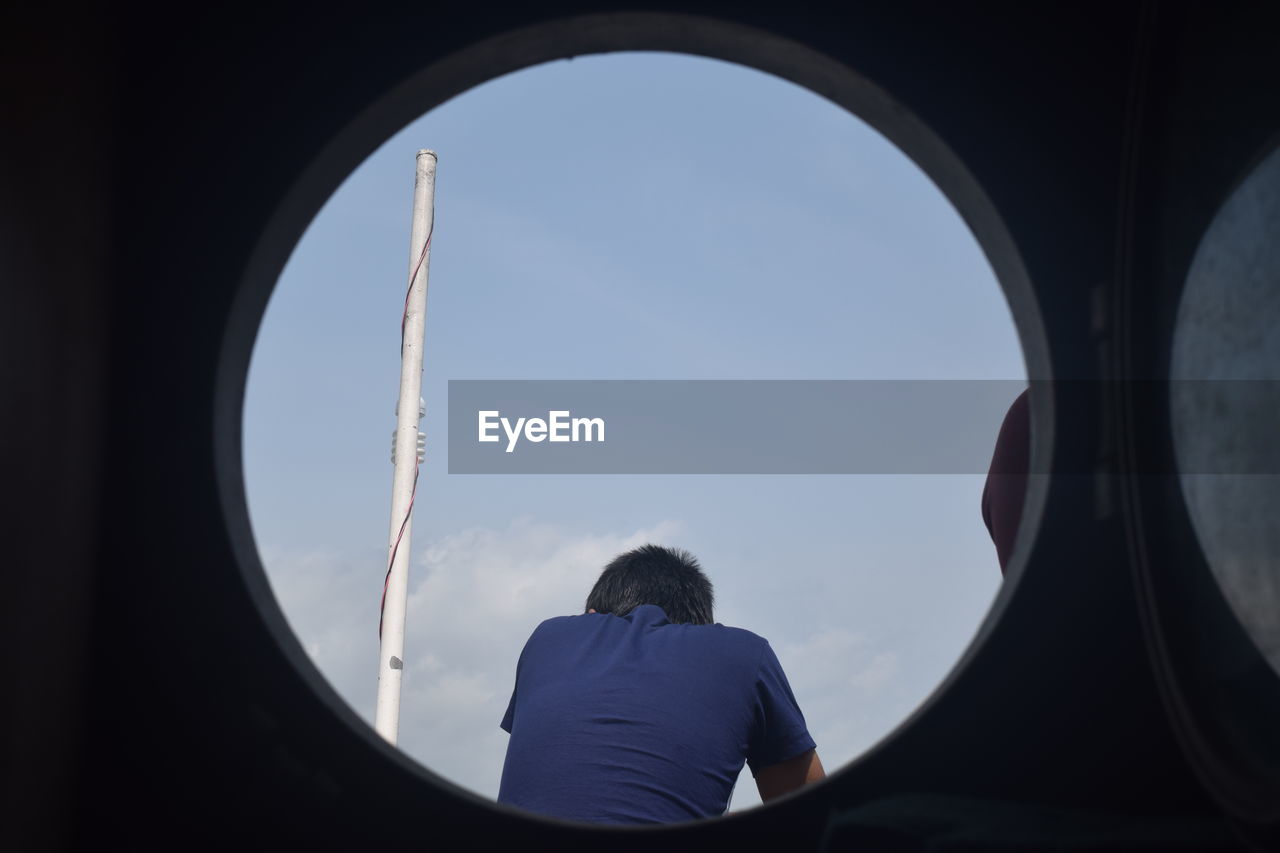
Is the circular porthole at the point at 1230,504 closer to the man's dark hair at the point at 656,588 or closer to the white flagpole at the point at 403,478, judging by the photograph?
the man's dark hair at the point at 656,588

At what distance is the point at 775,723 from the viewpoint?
2.82m

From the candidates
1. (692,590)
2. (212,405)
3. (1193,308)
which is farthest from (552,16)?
(692,590)

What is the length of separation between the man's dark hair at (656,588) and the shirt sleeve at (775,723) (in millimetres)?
450

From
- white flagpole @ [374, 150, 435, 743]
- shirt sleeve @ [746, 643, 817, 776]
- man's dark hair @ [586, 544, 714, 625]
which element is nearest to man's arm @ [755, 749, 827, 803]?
shirt sleeve @ [746, 643, 817, 776]

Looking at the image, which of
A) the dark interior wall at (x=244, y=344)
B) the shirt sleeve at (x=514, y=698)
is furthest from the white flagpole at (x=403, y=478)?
the dark interior wall at (x=244, y=344)

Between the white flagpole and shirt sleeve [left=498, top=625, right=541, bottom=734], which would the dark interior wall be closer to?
shirt sleeve [left=498, top=625, right=541, bottom=734]

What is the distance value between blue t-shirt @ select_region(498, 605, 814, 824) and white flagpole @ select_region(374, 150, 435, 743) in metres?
5.29

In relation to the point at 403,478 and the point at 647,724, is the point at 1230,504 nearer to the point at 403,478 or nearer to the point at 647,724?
the point at 647,724

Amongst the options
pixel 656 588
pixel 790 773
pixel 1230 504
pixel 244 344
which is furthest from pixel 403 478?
pixel 1230 504

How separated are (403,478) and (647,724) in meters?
6.03

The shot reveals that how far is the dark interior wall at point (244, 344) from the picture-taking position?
1.27 metres

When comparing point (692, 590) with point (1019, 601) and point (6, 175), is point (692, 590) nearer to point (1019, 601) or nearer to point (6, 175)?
point (1019, 601)

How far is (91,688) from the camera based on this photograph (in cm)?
131

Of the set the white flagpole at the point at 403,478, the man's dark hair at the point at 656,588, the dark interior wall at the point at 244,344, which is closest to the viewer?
the dark interior wall at the point at 244,344
